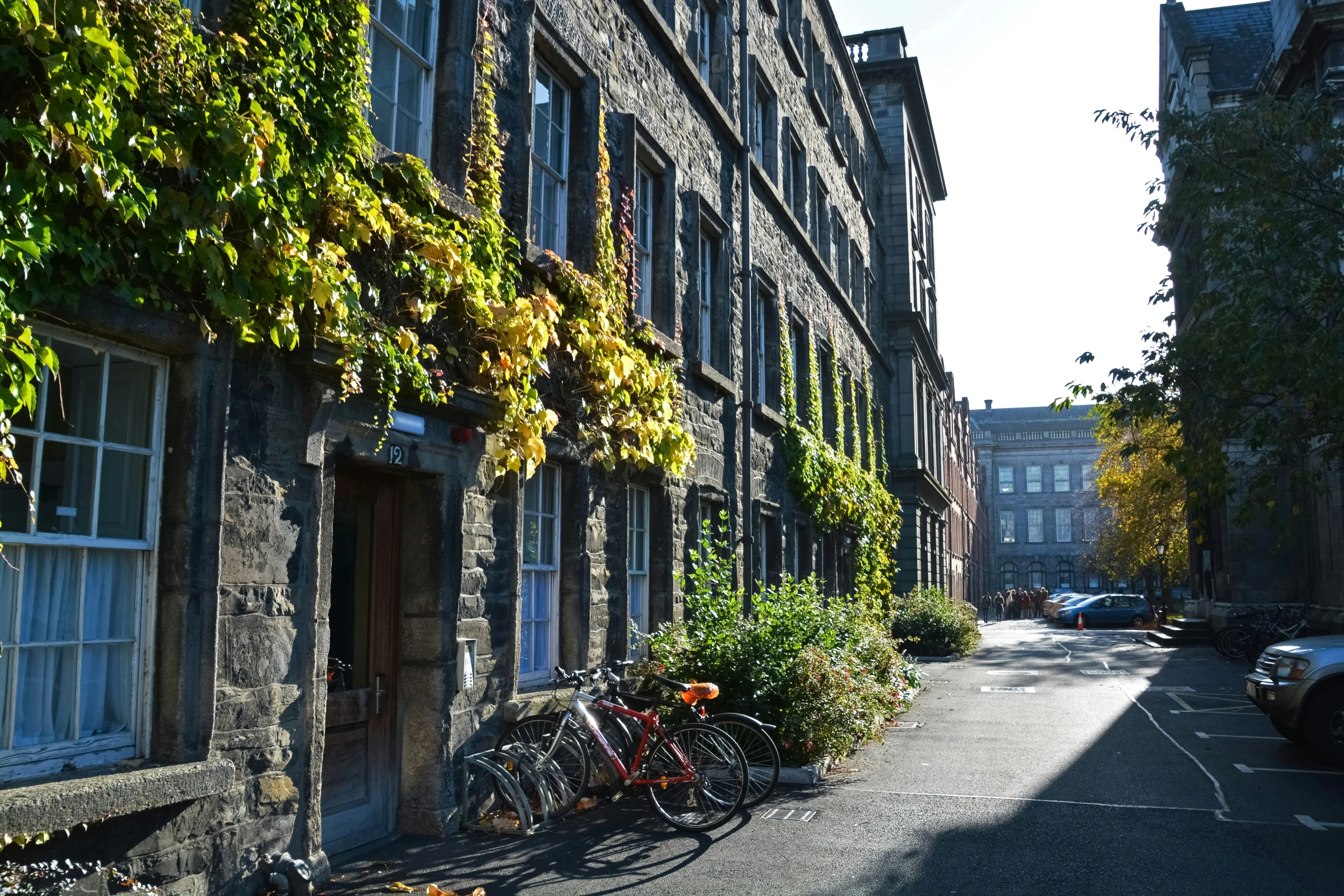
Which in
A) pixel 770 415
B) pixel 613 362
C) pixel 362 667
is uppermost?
pixel 770 415

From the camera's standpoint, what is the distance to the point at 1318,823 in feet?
25.9

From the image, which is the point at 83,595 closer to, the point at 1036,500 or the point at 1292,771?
the point at 1292,771

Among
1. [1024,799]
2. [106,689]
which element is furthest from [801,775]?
[106,689]

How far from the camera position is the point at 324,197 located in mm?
6074

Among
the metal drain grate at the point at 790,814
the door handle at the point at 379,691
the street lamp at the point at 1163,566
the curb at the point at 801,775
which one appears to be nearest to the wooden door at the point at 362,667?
the door handle at the point at 379,691

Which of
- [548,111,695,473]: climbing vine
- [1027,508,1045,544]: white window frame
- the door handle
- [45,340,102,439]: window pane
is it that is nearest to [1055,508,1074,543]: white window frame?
[1027,508,1045,544]: white window frame

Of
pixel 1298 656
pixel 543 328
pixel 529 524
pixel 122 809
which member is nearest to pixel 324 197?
pixel 543 328

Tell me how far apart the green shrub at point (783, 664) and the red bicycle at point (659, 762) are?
1715 mm

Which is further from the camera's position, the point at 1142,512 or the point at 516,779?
the point at 1142,512

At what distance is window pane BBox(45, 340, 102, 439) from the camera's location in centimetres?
496

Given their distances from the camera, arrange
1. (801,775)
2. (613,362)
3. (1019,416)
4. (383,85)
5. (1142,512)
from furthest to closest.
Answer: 1. (1019,416)
2. (1142,512)
3. (613,362)
4. (801,775)
5. (383,85)

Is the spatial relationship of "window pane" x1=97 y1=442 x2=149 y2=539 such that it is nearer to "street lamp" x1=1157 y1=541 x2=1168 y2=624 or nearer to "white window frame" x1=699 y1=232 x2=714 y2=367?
"white window frame" x1=699 y1=232 x2=714 y2=367

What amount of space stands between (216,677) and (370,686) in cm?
193

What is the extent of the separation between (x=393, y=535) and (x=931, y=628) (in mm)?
18415
